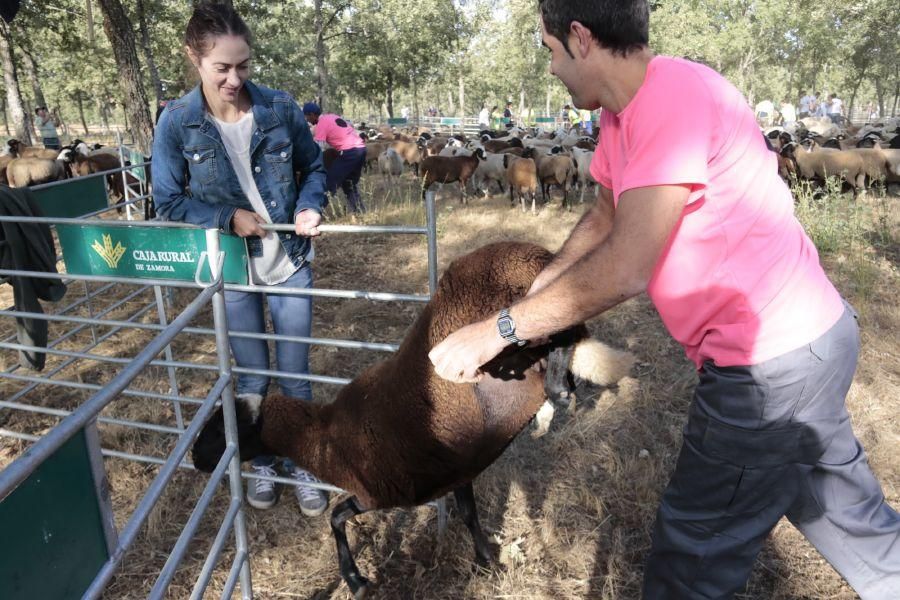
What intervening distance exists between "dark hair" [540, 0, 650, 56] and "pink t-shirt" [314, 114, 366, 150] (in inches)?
345

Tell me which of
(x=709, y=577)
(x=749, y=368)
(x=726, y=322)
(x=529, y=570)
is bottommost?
(x=529, y=570)

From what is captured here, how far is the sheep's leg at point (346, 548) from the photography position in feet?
8.73

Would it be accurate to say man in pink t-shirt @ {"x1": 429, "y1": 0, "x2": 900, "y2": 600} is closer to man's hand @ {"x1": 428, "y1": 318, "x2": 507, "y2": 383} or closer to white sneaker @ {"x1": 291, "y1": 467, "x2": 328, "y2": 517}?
man's hand @ {"x1": 428, "y1": 318, "x2": 507, "y2": 383}

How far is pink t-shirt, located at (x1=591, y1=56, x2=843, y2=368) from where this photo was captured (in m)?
1.40

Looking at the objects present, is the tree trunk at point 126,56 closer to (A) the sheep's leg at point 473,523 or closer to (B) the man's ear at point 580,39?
(A) the sheep's leg at point 473,523

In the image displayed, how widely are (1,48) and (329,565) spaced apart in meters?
21.9

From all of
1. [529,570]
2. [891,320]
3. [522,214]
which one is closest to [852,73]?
[522,214]

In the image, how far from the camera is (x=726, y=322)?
161 centimetres

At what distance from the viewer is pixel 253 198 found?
2973 mm

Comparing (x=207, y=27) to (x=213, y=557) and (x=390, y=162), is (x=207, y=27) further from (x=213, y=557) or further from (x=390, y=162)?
(x=390, y=162)

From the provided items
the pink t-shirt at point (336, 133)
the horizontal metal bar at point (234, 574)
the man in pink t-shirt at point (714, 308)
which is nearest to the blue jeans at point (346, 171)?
the pink t-shirt at point (336, 133)

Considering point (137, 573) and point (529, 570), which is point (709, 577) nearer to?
point (529, 570)

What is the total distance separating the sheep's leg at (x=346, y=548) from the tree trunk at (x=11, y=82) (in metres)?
20.3

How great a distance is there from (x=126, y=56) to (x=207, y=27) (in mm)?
8727
